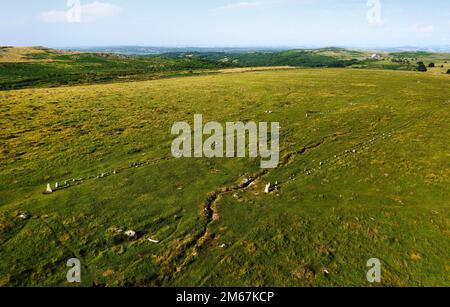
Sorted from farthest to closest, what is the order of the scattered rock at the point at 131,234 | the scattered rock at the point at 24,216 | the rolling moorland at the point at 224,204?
1. the scattered rock at the point at 24,216
2. the scattered rock at the point at 131,234
3. the rolling moorland at the point at 224,204

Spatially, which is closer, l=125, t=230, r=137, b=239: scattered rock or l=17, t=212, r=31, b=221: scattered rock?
l=125, t=230, r=137, b=239: scattered rock

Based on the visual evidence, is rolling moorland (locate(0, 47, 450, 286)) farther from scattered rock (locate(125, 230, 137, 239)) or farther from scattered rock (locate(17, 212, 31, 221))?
scattered rock (locate(125, 230, 137, 239))

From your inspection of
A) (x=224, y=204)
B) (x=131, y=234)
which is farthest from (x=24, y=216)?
(x=224, y=204)

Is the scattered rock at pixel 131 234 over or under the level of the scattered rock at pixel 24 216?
under

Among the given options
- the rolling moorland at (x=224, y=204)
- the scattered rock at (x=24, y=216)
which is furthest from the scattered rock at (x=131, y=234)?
the scattered rock at (x=24, y=216)

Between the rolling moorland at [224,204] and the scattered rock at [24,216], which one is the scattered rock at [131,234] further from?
the scattered rock at [24,216]

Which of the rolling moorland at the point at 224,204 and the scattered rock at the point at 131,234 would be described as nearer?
the rolling moorland at the point at 224,204

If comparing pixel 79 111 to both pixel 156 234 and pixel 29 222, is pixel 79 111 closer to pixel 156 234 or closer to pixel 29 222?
pixel 29 222

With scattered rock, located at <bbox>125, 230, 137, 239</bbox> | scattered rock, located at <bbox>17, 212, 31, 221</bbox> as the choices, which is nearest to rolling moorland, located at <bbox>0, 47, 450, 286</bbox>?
scattered rock, located at <bbox>17, 212, 31, 221</bbox>
